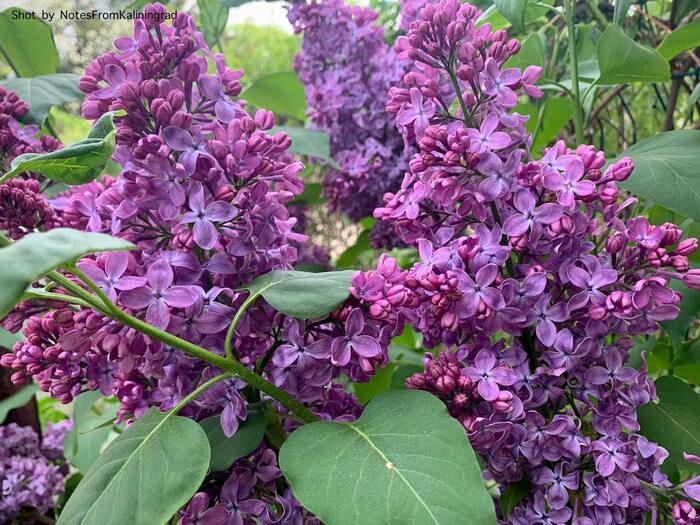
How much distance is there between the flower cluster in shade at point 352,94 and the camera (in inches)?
35.9

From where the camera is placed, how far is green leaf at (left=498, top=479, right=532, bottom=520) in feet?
1.92

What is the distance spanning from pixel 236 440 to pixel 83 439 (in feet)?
2.02

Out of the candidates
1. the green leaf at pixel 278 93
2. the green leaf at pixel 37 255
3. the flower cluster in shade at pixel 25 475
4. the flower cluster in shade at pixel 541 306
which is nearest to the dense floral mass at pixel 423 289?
the flower cluster in shade at pixel 541 306

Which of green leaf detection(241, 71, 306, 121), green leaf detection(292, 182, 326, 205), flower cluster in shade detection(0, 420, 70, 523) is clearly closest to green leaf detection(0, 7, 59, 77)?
green leaf detection(241, 71, 306, 121)

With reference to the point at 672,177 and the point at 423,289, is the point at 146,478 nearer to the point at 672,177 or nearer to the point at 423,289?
the point at 423,289

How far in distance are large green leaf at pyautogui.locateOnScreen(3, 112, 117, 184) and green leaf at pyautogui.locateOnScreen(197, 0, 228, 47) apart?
0.56 metres

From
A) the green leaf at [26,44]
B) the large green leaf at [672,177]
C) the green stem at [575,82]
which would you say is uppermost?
the green leaf at [26,44]

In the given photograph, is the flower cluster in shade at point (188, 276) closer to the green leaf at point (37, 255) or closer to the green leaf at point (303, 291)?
the green leaf at point (303, 291)

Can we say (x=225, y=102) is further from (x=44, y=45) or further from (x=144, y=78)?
(x=44, y=45)

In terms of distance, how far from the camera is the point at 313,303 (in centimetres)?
50

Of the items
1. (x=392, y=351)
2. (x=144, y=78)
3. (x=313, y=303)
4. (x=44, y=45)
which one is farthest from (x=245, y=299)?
(x=44, y=45)

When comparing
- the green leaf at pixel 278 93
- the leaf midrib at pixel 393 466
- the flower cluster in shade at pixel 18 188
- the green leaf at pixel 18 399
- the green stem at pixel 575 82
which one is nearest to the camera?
the leaf midrib at pixel 393 466

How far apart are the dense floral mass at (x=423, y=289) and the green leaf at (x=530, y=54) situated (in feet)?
0.67

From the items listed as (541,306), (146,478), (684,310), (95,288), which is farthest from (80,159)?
(684,310)
